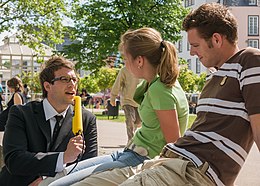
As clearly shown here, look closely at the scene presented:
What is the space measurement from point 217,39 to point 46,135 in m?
1.58

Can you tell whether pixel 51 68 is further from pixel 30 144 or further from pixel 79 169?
pixel 79 169

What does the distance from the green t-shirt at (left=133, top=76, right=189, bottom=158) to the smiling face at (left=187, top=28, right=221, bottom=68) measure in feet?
2.11

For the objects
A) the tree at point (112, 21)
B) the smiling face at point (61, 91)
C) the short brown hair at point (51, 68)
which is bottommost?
the smiling face at point (61, 91)

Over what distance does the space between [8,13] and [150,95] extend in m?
15.4

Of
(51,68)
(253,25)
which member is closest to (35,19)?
(51,68)

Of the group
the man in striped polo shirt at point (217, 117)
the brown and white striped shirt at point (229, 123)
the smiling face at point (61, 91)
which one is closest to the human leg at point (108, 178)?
the man in striped polo shirt at point (217, 117)

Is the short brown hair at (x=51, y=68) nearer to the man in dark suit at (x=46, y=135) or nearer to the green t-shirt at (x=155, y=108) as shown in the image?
the man in dark suit at (x=46, y=135)

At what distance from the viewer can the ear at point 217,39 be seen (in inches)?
102

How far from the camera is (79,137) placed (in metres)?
3.15

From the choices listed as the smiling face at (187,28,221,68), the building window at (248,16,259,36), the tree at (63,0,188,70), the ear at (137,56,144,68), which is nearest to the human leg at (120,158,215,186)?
the smiling face at (187,28,221,68)

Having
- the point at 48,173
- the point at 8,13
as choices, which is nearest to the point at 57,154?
the point at 48,173

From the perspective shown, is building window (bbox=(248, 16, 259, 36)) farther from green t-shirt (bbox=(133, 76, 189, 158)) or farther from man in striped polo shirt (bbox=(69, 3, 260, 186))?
man in striped polo shirt (bbox=(69, 3, 260, 186))

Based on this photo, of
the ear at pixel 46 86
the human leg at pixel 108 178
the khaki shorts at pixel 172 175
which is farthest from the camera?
the ear at pixel 46 86

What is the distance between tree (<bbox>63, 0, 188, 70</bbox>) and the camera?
49.1 feet
